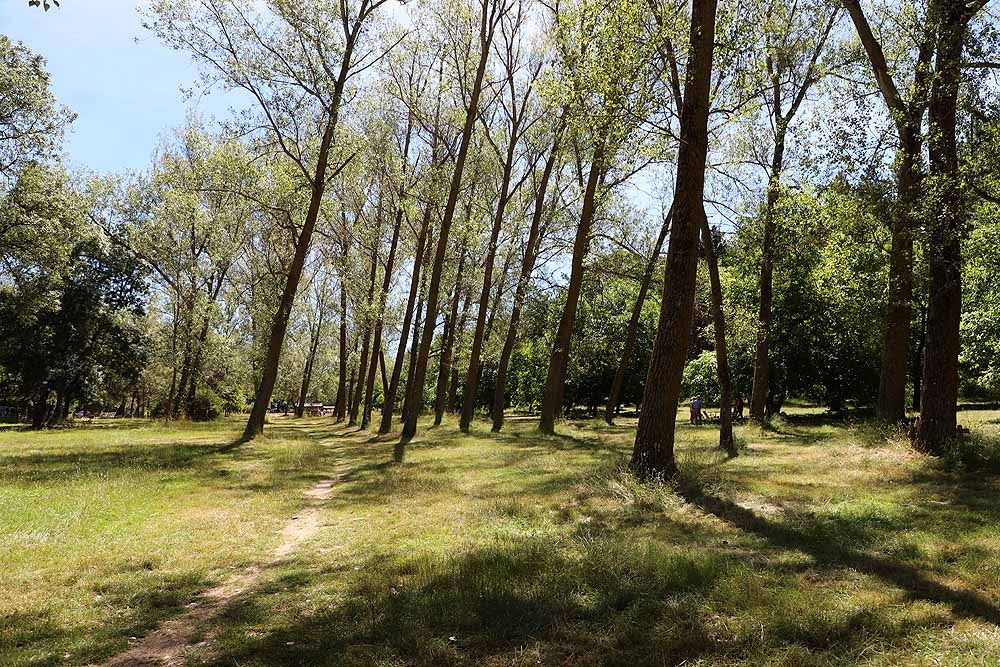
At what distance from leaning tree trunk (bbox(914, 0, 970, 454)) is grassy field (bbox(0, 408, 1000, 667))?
78cm

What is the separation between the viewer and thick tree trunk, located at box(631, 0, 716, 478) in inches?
400

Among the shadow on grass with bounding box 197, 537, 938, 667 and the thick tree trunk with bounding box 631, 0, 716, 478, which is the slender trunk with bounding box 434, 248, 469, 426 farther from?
the shadow on grass with bounding box 197, 537, 938, 667

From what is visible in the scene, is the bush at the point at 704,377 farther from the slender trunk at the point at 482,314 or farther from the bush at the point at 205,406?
the bush at the point at 205,406

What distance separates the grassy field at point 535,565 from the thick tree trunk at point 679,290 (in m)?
0.67

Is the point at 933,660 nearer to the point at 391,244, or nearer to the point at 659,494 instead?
the point at 659,494

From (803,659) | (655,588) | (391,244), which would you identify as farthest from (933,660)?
(391,244)

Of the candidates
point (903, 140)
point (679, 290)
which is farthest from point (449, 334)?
point (903, 140)

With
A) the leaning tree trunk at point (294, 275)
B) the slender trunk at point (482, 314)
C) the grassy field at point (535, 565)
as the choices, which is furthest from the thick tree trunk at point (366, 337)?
the grassy field at point (535, 565)

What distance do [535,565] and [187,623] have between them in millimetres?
3235

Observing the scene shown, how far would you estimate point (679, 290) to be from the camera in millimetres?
10180

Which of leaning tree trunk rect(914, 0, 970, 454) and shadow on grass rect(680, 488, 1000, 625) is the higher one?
leaning tree trunk rect(914, 0, 970, 454)

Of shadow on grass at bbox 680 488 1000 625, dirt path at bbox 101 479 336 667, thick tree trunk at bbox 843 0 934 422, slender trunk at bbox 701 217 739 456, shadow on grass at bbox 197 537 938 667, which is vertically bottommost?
dirt path at bbox 101 479 336 667

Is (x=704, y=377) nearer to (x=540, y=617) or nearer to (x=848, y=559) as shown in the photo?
(x=848, y=559)

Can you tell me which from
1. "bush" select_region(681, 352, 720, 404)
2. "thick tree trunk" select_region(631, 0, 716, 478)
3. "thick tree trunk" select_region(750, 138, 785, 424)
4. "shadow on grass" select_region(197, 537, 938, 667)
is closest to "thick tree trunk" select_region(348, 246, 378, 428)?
"thick tree trunk" select_region(750, 138, 785, 424)
